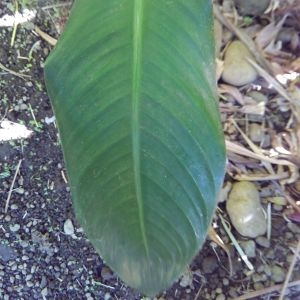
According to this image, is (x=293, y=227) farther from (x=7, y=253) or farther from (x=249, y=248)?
(x=7, y=253)

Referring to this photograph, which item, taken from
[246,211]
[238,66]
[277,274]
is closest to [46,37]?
[238,66]

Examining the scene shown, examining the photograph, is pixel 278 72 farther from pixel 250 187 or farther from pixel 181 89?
pixel 181 89

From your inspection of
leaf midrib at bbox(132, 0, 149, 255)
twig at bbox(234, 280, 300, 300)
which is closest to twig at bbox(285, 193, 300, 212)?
twig at bbox(234, 280, 300, 300)

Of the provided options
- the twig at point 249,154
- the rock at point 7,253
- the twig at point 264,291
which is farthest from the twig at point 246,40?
the rock at point 7,253

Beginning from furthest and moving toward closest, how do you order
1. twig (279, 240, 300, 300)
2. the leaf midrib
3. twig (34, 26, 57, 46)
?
twig (34, 26, 57, 46)
twig (279, 240, 300, 300)
the leaf midrib

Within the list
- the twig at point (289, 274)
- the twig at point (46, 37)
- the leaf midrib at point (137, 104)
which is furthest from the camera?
the twig at point (46, 37)

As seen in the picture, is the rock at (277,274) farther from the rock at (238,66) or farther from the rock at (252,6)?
the rock at (252,6)

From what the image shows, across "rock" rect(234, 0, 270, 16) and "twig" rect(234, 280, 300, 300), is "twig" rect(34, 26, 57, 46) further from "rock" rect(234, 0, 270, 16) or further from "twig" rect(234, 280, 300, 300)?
"twig" rect(234, 280, 300, 300)
